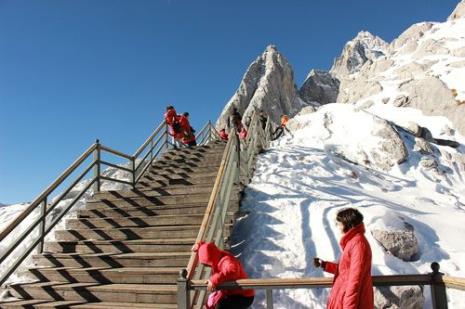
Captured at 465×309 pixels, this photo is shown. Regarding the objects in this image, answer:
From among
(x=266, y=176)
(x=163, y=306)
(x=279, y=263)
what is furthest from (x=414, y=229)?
(x=163, y=306)

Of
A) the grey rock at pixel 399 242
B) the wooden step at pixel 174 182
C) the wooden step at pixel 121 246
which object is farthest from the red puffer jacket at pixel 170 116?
the grey rock at pixel 399 242

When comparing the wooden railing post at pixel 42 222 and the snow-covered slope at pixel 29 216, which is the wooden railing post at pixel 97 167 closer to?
the wooden railing post at pixel 42 222

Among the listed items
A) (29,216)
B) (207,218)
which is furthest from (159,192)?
(29,216)

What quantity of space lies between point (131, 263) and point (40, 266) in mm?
1850

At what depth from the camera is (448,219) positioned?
959 centimetres

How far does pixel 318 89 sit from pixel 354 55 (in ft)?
83.9

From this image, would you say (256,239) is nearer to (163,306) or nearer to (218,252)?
(163,306)

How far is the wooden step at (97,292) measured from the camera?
5531 mm

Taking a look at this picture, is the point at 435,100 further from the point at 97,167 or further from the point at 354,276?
the point at 354,276

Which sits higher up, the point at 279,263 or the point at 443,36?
the point at 443,36

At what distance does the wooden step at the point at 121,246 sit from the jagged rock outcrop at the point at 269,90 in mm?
51187

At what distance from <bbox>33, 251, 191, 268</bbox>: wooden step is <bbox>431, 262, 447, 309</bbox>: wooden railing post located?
12.3ft

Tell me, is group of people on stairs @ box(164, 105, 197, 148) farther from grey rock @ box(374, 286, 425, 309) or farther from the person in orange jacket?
grey rock @ box(374, 286, 425, 309)

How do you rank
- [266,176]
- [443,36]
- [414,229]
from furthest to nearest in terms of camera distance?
[443,36] → [266,176] → [414,229]
